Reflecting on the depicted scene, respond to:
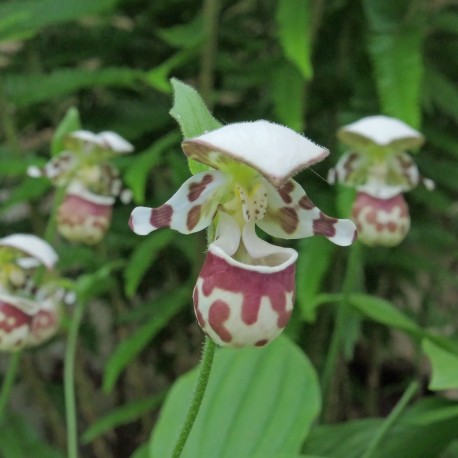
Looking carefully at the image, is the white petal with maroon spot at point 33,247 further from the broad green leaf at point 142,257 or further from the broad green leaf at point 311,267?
the broad green leaf at point 311,267

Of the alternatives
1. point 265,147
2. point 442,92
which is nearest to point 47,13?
point 442,92

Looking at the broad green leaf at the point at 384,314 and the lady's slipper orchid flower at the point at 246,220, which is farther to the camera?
the broad green leaf at the point at 384,314

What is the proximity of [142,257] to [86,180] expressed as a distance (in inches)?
8.0

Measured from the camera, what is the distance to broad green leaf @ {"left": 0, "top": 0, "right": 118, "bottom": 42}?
1.36 m

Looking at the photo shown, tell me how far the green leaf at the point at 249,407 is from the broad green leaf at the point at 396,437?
0.12 metres

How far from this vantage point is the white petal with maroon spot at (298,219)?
60 cm

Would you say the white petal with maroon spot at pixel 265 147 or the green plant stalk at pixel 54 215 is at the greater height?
the white petal with maroon spot at pixel 265 147

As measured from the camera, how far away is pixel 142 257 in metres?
1.39

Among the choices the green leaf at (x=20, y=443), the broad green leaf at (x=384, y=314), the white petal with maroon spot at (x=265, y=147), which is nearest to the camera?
the white petal with maroon spot at (x=265, y=147)

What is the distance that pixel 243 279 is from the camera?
52cm

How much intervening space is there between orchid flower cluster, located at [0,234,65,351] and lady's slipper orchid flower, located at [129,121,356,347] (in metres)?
0.48

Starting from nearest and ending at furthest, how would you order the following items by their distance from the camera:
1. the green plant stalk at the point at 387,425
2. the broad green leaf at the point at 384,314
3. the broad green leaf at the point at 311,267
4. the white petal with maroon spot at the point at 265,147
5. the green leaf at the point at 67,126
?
the white petal with maroon spot at the point at 265,147, the green plant stalk at the point at 387,425, the broad green leaf at the point at 384,314, the green leaf at the point at 67,126, the broad green leaf at the point at 311,267

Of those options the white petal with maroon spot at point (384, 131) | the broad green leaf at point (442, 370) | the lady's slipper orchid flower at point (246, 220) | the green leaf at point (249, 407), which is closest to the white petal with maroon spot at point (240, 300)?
the lady's slipper orchid flower at point (246, 220)

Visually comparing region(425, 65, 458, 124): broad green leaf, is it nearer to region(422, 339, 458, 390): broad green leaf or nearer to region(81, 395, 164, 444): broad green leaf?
region(422, 339, 458, 390): broad green leaf
